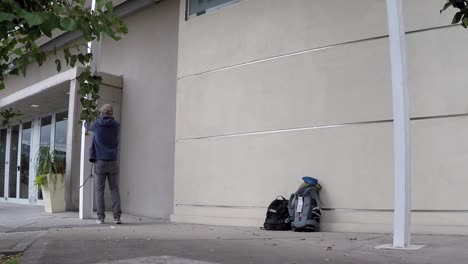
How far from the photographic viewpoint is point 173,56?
434 inches

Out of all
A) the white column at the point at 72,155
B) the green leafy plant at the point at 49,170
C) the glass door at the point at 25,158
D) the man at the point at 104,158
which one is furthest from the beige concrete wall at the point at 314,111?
the glass door at the point at 25,158

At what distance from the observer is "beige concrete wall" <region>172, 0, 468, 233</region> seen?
22.9 feet

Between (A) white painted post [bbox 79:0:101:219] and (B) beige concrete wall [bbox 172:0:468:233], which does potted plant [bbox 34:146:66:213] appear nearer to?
(A) white painted post [bbox 79:0:101:219]

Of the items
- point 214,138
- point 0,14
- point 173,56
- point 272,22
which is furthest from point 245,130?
point 0,14

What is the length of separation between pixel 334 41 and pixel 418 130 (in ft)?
6.16

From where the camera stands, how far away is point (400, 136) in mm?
5844

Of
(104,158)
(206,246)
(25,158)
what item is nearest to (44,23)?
(206,246)

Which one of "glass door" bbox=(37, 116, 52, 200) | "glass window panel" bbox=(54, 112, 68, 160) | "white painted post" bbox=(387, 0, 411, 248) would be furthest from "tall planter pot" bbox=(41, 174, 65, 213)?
"white painted post" bbox=(387, 0, 411, 248)

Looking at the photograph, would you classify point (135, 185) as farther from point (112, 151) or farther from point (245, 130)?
point (245, 130)

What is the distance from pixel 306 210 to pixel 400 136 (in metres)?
2.22

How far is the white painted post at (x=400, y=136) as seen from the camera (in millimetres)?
5742

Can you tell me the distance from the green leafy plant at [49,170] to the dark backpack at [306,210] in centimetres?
617

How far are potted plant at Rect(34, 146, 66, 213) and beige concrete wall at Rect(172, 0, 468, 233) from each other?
3.18 m

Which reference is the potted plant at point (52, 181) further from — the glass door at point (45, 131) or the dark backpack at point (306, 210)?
the dark backpack at point (306, 210)
